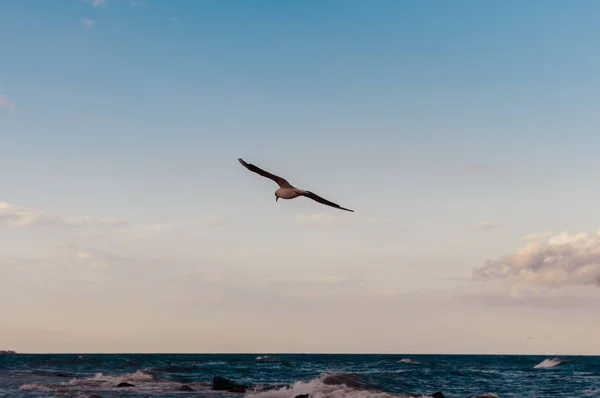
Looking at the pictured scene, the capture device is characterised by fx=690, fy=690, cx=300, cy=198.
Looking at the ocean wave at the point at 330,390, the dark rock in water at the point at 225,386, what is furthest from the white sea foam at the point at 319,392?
the dark rock in water at the point at 225,386

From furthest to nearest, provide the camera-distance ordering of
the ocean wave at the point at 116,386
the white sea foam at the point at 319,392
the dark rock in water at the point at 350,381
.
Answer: the dark rock in water at the point at 350,381 → the ocean wave at the point at 116,386 → the white sea foam at the point at 319,392

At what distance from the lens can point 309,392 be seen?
3219cm

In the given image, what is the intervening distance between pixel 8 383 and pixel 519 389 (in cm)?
2940

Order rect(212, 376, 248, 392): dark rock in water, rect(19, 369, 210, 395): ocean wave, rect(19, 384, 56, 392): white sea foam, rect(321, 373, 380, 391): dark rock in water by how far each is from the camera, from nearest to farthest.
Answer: rect(19, 384, 56, 392): white sea foam
rect(19, 369, 210, 395): ocean wave
rect(212, 376, 248, 392): dark rock in water
rect(321, 373, 380, 391): dark rock in water

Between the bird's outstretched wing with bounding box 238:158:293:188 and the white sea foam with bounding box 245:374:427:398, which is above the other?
the bird's outstretched wing with bounding box 238:158:293:188

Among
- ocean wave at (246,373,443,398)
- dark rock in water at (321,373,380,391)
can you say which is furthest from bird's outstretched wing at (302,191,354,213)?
dark rock in water at (321,373,380,391)

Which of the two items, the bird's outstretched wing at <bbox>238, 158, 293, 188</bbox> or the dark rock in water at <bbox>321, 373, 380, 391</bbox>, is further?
the dark rock in water at <bbox>321, 373, 380, 391</bbox>

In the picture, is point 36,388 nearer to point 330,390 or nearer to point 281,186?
point 330,390

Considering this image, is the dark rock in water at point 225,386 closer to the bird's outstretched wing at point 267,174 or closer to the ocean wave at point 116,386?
the ocean wave at point 116,386

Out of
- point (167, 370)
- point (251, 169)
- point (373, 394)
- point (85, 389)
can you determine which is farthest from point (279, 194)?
point (167, 370)

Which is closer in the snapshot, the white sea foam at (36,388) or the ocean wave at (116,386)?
the white sea foam at (36,388)

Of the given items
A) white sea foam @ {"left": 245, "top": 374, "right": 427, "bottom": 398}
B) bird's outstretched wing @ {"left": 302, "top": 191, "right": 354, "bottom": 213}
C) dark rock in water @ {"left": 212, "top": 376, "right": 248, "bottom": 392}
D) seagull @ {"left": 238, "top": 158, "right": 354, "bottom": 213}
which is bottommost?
white sea foam @ {"left": 245, "top": 374, "right": 427, "bottom": 398}

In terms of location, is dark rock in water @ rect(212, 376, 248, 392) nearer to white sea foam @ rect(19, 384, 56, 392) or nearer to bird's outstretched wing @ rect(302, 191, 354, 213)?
white sea foam @ rect(19, 384, 56, 392)

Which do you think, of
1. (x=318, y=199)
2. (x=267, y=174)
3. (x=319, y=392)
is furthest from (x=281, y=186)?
(x=319, y=392)
